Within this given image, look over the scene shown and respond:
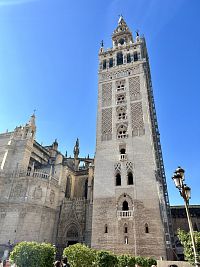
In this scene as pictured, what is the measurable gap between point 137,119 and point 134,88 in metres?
4.72

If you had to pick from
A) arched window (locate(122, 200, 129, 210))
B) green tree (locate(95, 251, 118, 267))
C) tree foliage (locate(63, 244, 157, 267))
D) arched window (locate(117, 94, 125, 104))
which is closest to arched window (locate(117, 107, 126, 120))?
arched window (locate(117, 94, 125, 104))

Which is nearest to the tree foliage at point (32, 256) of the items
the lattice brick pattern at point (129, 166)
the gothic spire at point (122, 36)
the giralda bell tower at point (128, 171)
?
the giralda bell tower at point (128, 171)

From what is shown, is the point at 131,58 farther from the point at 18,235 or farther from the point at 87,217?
the point at 18,235

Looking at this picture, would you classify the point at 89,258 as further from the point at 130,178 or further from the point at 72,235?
the point at 72,235

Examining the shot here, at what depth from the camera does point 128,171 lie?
2364cm

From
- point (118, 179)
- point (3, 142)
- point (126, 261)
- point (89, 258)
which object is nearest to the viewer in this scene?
point (89, 258)

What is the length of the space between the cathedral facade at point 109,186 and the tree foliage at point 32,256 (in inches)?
371

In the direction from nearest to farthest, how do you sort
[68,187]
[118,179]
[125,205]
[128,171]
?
1. [125,205]
2. [128,171]
3. [118,179]
4. [68,187]

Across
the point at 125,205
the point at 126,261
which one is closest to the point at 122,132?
the point at 125,205

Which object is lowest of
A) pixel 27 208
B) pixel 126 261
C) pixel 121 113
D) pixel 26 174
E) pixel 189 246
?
pixel 126 261

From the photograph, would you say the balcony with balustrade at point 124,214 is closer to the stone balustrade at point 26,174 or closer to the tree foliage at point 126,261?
the tree foliage at point 126,261

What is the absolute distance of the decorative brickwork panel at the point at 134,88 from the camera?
Result: 91.6 ft

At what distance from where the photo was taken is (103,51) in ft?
116

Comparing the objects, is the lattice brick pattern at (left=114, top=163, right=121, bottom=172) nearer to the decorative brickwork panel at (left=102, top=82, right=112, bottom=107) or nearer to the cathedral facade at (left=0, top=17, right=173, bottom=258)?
the cathedral facade at (left=0, top=17, right=173, bottom=258)
